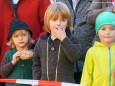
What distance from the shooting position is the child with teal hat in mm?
4320

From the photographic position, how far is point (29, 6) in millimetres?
5242

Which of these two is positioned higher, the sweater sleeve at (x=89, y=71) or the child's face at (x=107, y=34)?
the child's face at (x=107, y=34)

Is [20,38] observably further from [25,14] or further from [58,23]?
[58,23]

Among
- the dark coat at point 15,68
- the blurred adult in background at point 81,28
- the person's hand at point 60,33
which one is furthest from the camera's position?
the dark coat at point 15,68

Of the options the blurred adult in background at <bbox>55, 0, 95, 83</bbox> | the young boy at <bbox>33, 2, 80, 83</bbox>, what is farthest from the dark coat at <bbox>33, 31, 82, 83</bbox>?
the blurred adult in background at <bbox>55, 0, 95, 83</bbox>

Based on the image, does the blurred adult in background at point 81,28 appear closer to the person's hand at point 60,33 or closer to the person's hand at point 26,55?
the person's hand at point 60,33

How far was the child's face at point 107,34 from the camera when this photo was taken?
14.4 feet

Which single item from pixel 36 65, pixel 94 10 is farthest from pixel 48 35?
pixel 94 10

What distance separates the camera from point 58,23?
180 inches

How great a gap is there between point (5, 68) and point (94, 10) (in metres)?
1.28

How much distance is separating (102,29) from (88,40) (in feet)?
1.73

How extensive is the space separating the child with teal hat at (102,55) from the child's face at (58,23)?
38 centimetres

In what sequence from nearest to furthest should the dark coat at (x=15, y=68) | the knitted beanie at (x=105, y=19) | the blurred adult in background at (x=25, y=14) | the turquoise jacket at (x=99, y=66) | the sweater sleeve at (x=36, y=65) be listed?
the turquoise jacket at (x=99, y=66)
the knitted beanie at (x=105, y=19)
the sweater sleeve at (x=36, y=65)
the dark coat at (x=15, y=68)
the blurred adult in background at (x=25, y=14)

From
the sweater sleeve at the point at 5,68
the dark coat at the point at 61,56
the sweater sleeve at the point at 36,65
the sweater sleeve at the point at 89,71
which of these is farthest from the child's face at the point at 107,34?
the sweater sleeve at the point at 5,68
